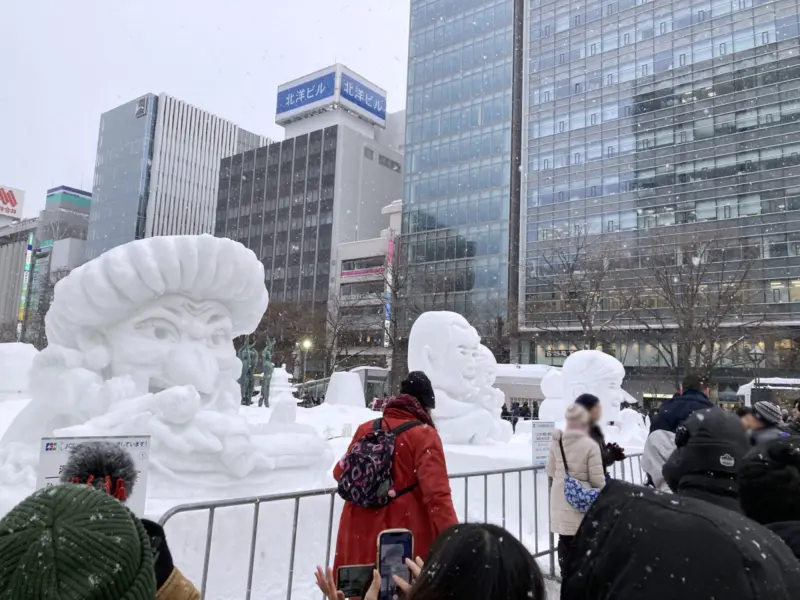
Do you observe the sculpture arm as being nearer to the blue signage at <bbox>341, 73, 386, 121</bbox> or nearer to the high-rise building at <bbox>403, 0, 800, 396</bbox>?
the high-rise building at <bbox>403, 0, 800, 396</bbox>

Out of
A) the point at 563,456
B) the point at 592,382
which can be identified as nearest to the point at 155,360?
the point at 563,456

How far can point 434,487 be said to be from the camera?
298cm

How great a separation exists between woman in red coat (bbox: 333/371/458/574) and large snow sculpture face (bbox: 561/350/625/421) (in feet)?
29.1

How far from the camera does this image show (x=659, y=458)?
4.58 m

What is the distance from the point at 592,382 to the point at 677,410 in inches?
268

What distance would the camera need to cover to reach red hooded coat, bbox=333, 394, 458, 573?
9.79 feet

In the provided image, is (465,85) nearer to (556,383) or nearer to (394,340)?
(394,340)

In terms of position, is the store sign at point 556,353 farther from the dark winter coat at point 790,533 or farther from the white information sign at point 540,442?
the dark winter coat at point 790,533

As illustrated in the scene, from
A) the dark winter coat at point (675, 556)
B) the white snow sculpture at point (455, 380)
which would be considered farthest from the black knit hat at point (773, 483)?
the white snow sculpture at point (455, 380)

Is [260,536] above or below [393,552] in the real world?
below

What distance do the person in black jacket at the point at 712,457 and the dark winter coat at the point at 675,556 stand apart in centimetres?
179

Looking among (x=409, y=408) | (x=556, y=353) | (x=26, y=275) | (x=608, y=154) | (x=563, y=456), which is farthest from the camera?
(x=26, y=275)

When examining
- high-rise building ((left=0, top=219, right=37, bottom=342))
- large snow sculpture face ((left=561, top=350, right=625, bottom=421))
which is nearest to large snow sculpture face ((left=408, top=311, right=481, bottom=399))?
large snow sculpture face ((left=561, top=350, right=625, bottom=421))

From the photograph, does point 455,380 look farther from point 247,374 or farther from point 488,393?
point 247,374
